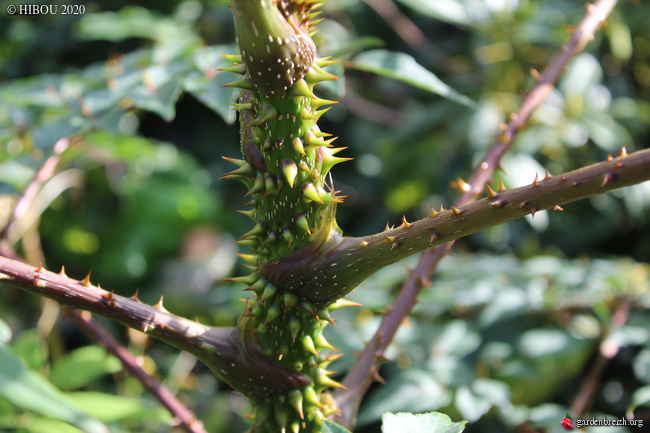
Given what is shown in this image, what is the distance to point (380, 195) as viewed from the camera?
232cm

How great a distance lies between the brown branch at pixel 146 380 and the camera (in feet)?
2.31

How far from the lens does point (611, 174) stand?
1.28 ft

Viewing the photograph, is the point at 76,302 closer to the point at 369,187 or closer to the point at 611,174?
the point at 611,174

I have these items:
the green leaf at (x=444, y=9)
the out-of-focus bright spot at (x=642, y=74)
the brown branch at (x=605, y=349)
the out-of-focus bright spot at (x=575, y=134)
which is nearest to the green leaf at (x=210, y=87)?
the brown branch at (x=605, y=349)

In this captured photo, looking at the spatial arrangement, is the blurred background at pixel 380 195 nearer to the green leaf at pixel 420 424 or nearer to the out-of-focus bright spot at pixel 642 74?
the out-of-focus bright spot at pixel 642 74

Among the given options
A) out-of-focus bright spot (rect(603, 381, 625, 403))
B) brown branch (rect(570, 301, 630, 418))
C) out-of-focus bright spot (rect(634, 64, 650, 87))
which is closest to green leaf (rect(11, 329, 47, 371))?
brown branch (rect(570, 301, 630, 418))

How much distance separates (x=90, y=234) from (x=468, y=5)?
158cm

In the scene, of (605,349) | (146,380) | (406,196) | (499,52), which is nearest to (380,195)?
(406,196)

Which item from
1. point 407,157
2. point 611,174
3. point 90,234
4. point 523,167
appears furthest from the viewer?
point 90,234

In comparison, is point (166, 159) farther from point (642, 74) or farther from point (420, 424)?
point (420, 424)

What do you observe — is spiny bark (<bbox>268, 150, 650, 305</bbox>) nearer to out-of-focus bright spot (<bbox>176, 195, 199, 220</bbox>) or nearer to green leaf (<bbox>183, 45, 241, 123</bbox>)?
green leaf (<bbox>183, 45, 241, 123</bbox>)

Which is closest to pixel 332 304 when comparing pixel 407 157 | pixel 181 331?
pixel 181 331

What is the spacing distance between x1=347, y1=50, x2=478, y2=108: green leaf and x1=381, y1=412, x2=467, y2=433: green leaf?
0.41 meters

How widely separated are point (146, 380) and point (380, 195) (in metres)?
1.66
